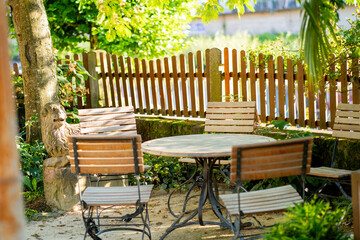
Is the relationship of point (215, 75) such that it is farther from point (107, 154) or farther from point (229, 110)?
point (107, 154)

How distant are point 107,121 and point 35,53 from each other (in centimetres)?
188

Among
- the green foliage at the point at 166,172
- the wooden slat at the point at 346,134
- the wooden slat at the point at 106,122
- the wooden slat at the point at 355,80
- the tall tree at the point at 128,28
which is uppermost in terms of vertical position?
the tall tree at the point at 128,28

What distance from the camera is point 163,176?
6.98m

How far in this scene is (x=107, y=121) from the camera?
6.49m

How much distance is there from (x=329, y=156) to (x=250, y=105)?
1141mm

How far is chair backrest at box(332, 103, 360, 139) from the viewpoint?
5465 millimetres

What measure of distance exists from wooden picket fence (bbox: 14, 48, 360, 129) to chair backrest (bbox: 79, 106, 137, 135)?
1.76 metres

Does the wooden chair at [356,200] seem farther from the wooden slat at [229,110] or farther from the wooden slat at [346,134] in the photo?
the wooden slat at [229,110]

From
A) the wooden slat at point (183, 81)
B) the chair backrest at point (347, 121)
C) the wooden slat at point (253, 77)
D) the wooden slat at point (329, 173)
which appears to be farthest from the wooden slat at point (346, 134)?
the wooden slat at point (183, 81)

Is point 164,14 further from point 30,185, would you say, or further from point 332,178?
point 332,178

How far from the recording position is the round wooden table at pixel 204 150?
14.9 ft

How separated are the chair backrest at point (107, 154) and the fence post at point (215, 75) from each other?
12.9ft

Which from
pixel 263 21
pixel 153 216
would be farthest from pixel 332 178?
pixel 263 21

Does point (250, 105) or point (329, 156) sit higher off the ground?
point (250, 105)
